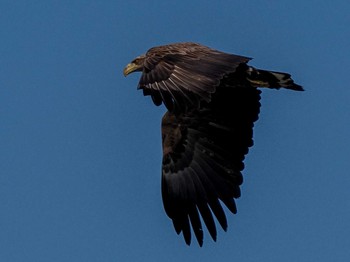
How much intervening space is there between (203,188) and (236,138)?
914 millimetres

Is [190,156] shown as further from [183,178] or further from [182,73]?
[182,73]

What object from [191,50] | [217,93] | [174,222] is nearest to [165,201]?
[174,222]

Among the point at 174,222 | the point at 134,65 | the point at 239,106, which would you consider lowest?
the point at 174,222

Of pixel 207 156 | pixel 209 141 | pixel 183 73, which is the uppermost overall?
pixel 209 141

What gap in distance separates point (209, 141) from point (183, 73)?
342 cm

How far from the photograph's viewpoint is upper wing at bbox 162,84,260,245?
56.5 ft

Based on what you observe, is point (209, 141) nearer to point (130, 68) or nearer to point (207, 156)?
point (207, 156)

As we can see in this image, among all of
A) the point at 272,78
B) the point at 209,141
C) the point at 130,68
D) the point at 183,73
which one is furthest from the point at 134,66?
the point at 183,73

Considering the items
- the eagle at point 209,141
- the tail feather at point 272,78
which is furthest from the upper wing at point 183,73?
the tail feather at point 272,78

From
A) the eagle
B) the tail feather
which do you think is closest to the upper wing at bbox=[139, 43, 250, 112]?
the eagle

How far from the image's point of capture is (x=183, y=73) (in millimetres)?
14586

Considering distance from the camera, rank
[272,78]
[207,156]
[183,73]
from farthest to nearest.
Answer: [207,156], [272,78], [183,73]

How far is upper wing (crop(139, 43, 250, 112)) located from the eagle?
0.03 metres

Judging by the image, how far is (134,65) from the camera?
707 inches
